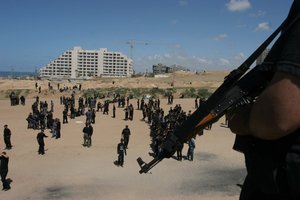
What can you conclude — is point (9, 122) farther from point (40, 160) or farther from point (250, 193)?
point (250, 193)

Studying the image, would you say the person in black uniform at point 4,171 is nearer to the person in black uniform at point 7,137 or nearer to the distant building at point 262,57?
the person in black uniform at point 7,137

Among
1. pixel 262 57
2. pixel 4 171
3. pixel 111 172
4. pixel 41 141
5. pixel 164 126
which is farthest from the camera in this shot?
pixel 164 126

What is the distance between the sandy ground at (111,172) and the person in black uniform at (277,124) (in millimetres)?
10697

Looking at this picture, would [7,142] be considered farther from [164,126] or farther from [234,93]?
[234,93]

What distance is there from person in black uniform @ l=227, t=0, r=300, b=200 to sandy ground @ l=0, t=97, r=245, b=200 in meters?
10.7

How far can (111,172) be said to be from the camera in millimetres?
17938

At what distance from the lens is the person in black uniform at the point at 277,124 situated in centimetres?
157

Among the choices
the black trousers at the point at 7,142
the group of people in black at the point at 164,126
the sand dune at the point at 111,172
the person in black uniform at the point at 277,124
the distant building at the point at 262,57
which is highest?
the distant building at the point at 262,57

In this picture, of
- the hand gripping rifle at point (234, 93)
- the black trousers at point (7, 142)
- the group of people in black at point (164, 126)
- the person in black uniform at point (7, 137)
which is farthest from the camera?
the black trousers at point (7, 142)

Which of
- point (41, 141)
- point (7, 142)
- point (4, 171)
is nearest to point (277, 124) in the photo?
point (4, 171)

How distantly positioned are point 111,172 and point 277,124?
54.9ft

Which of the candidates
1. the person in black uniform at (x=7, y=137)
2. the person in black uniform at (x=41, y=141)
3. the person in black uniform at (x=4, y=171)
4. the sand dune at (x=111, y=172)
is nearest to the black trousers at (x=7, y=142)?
the person in black uniform at (x=7, y=137)

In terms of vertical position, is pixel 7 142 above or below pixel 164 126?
below

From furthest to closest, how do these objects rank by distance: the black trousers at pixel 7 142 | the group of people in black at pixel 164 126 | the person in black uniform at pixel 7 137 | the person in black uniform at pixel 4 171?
the black trousers at pixel 7 142, the person in black uniform at pixel 7 137, the group of people in black at pixel 164 126, the person in black uniform at pixel 4 171
